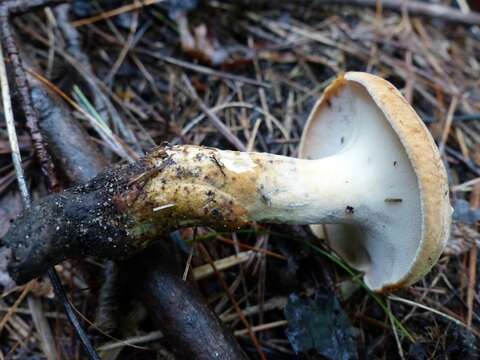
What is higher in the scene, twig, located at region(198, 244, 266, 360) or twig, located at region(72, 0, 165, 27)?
twig, located at region(72, 0, 165, 27)

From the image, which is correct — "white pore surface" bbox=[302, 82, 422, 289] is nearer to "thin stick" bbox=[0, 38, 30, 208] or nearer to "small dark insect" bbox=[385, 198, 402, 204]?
"small dark insect" bbox=[385, 198, 402, 204]

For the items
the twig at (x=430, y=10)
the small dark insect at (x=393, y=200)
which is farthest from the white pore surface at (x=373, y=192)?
the twig at (x=430, y=10)

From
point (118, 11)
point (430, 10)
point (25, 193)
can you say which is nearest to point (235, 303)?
point (25, 193)

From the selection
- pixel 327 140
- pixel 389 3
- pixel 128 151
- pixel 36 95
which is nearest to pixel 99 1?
pixel 36 95

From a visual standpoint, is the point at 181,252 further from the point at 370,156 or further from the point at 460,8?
the point at 460,8

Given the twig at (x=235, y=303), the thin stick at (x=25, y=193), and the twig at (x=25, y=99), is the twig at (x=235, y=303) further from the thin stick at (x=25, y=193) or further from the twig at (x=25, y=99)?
the twig at (x=25, y=99)

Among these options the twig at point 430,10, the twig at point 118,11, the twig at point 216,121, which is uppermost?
the twig at point 118,11

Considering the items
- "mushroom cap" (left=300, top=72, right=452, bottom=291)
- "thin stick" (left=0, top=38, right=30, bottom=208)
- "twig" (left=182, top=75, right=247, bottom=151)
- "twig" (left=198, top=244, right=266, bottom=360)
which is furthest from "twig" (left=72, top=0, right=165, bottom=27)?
"twig" (left=198, top=244, right=266, bottom=360)

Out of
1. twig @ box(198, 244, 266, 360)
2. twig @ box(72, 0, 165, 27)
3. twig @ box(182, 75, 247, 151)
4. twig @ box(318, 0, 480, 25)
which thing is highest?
twig @ box(72, 0, 165, 27)
